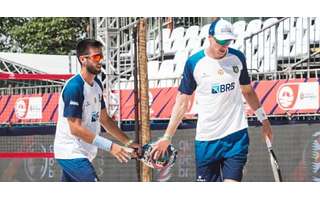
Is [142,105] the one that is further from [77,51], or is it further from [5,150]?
[5,150]

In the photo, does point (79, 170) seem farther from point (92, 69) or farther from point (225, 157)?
point (225, 157)

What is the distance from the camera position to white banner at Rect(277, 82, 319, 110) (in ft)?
40.3

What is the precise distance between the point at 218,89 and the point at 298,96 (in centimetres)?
103

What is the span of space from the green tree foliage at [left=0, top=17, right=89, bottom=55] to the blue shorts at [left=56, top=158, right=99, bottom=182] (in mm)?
1362

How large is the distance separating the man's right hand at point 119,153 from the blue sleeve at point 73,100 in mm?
566

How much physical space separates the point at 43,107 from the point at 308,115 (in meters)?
3.25

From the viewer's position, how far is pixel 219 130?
12.1 metres

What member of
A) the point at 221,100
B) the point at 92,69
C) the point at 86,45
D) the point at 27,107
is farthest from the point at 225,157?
the point at 27,107

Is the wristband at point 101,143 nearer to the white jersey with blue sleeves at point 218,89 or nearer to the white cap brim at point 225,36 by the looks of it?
the white jersey with blue sleeves at point 218,89

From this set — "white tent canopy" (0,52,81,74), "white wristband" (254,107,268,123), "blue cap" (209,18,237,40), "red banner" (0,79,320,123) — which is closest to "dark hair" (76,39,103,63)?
"white tent canopy" (0,52,81,74)

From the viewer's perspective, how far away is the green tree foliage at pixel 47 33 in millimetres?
12820

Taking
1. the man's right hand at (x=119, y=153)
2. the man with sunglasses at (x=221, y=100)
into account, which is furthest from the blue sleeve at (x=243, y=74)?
the man's right hand at (x=119, y=153)

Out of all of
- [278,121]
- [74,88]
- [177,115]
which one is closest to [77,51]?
[74,88]

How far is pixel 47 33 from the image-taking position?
13.2 meters
